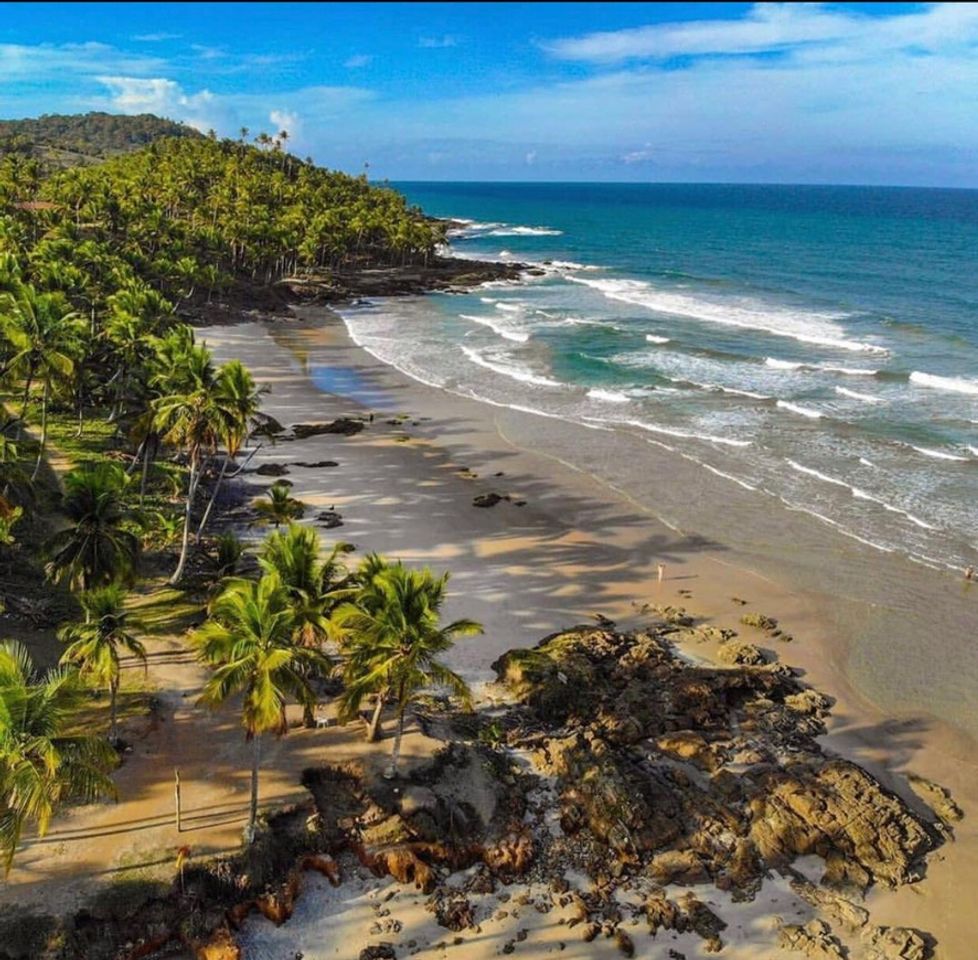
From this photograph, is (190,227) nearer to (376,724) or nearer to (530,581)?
(530,581)

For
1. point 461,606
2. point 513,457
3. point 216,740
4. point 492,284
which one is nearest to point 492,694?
point 461,606

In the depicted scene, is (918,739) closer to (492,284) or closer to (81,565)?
(81,565)

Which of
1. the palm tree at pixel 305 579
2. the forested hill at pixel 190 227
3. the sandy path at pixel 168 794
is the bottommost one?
the sandy path at pixel 168 794

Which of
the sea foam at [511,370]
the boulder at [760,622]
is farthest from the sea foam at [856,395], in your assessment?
the boulder at [760,622]

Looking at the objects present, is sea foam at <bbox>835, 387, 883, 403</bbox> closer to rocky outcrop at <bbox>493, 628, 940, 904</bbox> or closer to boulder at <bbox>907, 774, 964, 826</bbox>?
rocky outcrop at <bbox>493, 628, 940, 904</bbox>

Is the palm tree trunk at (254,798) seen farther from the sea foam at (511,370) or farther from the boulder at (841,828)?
the sea foam at (511,370)

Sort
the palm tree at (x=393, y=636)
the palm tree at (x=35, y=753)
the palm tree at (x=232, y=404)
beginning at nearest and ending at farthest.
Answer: the palm tree at (x=35, y=753), the palm tree at (x=393, y=636), the palm tree at (x=232, y=404)

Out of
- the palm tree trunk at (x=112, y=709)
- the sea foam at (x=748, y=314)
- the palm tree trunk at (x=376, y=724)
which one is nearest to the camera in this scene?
the palm tree trunk at (x=112, y=709)

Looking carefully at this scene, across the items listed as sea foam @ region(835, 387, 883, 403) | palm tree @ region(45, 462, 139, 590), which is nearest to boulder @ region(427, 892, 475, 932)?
palm tree @ region(45, 462, 139, 590)

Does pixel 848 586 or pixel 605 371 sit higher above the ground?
pixel 605 371
